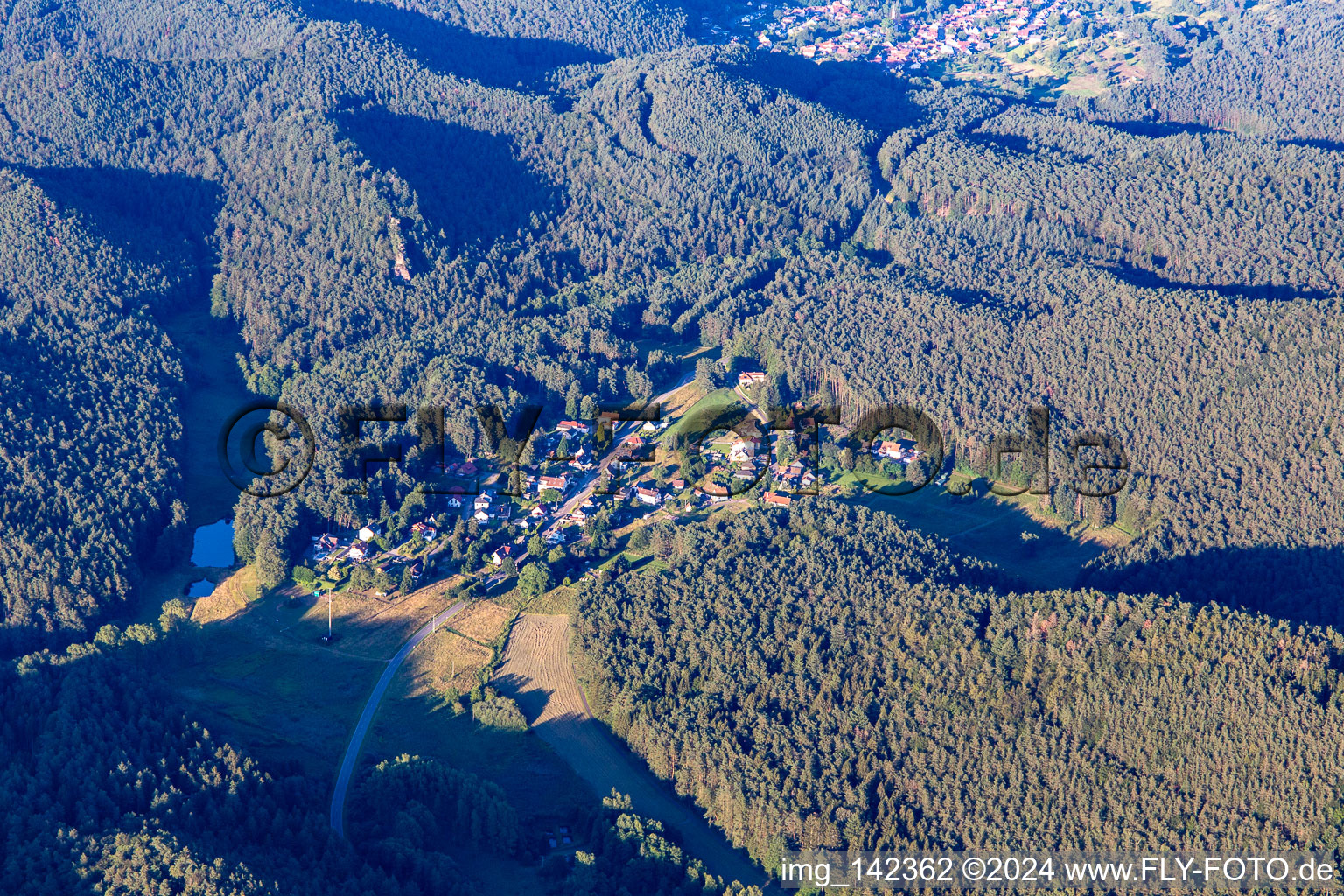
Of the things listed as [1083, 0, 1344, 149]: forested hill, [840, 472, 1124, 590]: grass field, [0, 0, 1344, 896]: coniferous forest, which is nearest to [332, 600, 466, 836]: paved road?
[0, 0, 1344, 896]: coniferous forest

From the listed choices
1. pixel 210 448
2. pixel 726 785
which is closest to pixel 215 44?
pixel 210 448

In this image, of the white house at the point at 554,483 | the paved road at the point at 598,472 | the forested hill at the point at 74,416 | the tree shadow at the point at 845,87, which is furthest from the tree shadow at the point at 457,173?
the white house at the point at 554,483

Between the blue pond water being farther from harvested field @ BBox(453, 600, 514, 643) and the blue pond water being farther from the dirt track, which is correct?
the dirt track

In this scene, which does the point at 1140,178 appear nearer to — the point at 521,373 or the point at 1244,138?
the point at 1244,138

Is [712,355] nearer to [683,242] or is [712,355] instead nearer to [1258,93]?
[683,242]

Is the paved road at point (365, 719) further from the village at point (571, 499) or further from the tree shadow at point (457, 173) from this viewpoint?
the tree shadow at point (457, 173)
